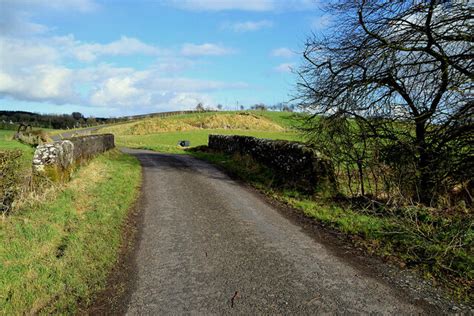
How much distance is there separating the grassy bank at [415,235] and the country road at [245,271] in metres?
0.75

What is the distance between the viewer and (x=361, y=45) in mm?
8547

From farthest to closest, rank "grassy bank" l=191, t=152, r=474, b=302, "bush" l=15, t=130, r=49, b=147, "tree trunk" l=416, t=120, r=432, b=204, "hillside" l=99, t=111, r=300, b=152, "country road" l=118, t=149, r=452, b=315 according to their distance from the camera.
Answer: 1. "hillside" l=99, t=111, r=300, b=152
2. "bush" l=15, t=130, r=49, b=147
3. "tree trunk" l=416, t=120, r=432, b=204
4. "grassy bank" l=191, t=152, r=474, b=302
5. "country road" l=118, t=149, r=452, b=315

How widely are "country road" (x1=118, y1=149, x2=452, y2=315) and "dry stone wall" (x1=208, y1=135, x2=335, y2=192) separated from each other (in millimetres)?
2665

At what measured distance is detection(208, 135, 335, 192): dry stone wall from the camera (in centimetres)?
1012

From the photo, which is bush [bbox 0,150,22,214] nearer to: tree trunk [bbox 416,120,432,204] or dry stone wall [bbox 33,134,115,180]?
dry stone wall [bbox 33,134,115,180]

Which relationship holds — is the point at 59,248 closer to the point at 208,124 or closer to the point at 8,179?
the point at 8,179

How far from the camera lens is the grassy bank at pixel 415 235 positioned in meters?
4.75

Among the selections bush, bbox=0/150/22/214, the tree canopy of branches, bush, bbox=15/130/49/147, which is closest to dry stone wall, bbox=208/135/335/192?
the tree canopy of branches

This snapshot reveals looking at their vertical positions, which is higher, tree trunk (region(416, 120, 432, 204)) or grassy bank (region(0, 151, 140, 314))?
tree trunk (region(416, 120, 432, 204))

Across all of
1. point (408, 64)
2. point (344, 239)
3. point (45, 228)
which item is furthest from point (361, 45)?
point (45, 228)

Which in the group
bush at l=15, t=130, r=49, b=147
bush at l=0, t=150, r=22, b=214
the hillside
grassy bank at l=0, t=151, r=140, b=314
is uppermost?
the hillside

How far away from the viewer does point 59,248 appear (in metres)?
5.47

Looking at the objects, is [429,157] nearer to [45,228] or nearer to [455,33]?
[455,33]

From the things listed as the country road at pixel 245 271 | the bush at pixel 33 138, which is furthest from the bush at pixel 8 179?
the bush at pixel 33 138
